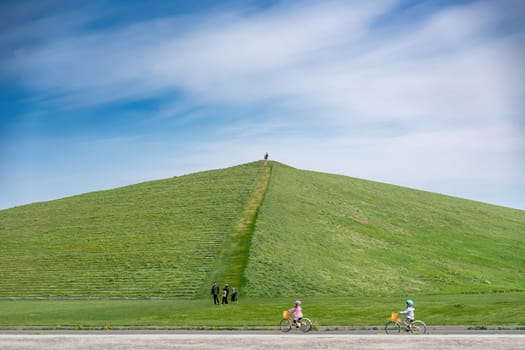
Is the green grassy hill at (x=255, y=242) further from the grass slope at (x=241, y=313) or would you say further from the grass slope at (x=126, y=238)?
the grass slope at (x=241, y=313)

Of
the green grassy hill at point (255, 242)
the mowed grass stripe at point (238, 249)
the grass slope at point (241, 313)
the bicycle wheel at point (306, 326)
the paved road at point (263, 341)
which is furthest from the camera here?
the green grassy hill at point (255, 242)

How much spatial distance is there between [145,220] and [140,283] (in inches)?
1088

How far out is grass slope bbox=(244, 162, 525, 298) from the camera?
67.1 meters

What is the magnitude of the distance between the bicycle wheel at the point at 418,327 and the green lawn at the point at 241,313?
4.18 meters

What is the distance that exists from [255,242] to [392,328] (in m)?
43.5

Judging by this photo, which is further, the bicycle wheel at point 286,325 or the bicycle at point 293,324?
the bicycle wheel at point 286,325

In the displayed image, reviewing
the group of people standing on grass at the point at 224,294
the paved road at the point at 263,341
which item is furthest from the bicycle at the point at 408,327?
the group of people standing on grass at the point at 224,294

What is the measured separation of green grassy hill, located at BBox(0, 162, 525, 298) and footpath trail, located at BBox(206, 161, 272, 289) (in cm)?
17

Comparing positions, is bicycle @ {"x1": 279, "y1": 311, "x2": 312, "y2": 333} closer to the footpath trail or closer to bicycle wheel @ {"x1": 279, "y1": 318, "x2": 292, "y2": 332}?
bicycle wheel @ {"x1": 279, "y1": 318, "x2": 292, "y2": 332}

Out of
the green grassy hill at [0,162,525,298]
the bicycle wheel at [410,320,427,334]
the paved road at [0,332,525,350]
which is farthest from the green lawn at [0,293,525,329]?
the green grassy hill at [0,162,525,298]

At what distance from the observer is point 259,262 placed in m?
69.9

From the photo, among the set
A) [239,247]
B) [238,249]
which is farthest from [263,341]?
[239,247]

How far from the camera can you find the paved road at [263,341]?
2670cm

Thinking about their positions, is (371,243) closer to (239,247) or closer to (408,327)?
(239,247)
